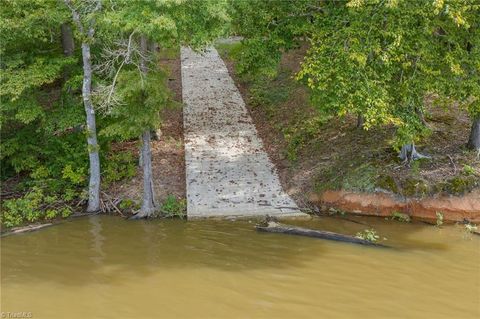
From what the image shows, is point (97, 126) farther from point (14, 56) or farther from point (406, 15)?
point (406, 15)

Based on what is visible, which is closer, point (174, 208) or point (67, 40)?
point (174, 208)

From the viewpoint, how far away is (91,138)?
12.0 metres

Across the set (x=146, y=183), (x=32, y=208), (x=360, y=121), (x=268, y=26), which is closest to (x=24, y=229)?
(x=32, y=208)

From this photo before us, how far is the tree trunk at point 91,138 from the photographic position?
38.0ft

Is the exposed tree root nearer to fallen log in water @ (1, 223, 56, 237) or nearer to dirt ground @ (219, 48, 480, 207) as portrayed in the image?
dirt ground @ (219, 48, 480, 207)

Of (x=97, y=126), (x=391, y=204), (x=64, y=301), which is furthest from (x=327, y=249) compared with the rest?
(x=97, y=126)

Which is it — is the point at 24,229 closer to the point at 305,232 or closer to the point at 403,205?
the point at 305,232

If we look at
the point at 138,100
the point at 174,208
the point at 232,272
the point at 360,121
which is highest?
the point at 138,100

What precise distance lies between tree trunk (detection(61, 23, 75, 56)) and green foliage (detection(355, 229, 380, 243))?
341 inches

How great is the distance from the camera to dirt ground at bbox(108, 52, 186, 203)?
12797 millimetres

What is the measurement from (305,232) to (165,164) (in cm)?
515

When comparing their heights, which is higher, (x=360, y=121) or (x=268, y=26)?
(x=268, y=26)

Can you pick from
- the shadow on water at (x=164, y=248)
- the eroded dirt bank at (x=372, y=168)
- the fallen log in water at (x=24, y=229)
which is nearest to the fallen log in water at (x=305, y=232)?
the shadow on water at (x=164, y=248)

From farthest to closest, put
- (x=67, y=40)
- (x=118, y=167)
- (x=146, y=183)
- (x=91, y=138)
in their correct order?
(x=118, y=167)
(x=67, y=40)
(x=91, y=138)
(x=146, y=183)
